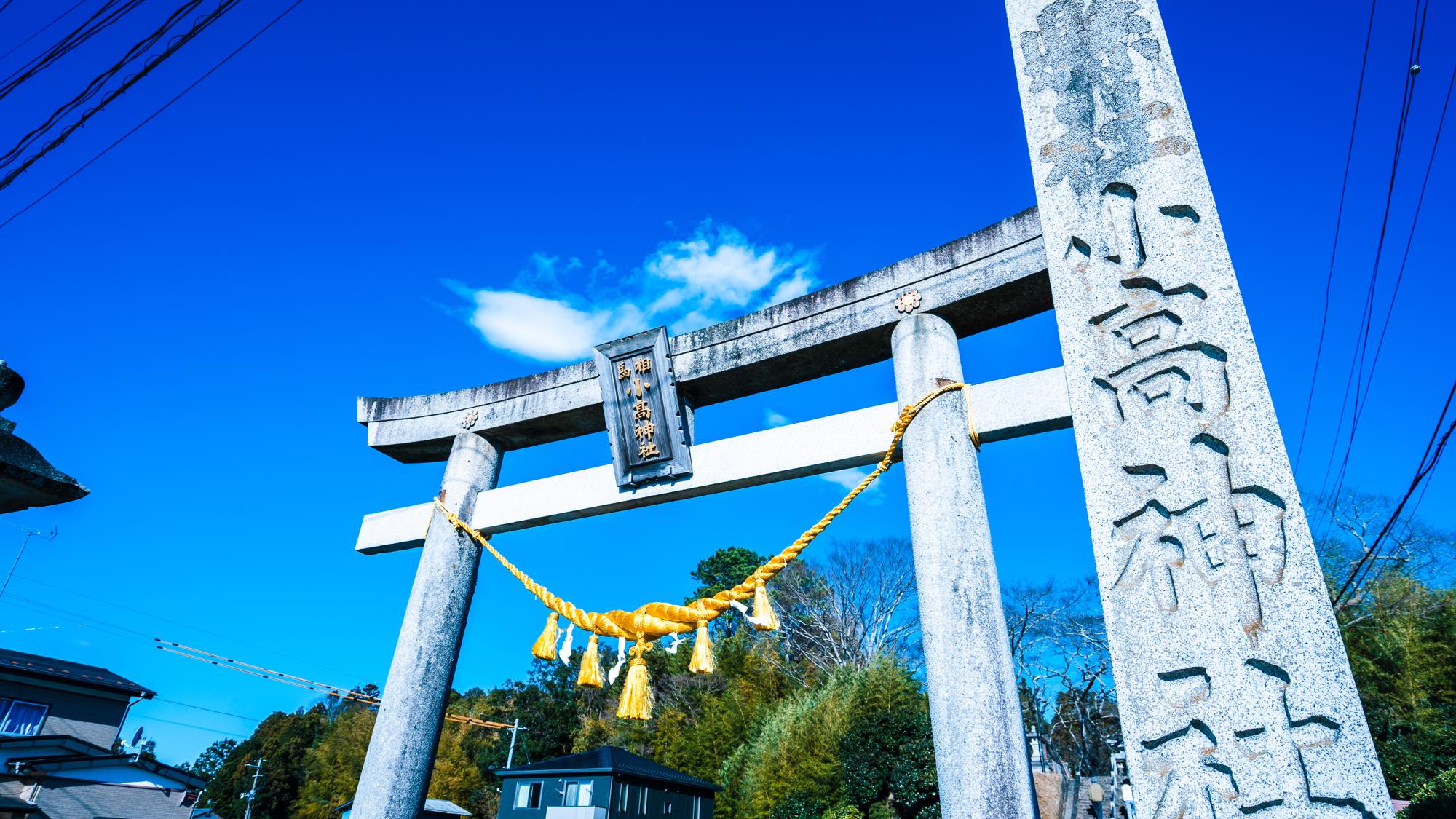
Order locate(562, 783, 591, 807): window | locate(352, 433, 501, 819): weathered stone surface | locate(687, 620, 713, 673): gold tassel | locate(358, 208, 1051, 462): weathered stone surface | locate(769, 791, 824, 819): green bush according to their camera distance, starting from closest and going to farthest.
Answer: locate(358, 208, 1051, 462): weathered stone surface < locate(687, 620, 713, 673): gold tassel < locate(352, 433, 501, 819): weathered stone surface < locate(769, 791, 824, 819): green bush < locate(562, 783, 591, 807): window

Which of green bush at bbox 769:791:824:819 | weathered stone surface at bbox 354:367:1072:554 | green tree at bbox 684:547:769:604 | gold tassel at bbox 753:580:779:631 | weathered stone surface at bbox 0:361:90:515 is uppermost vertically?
green tree at bbox 684:547:769:604

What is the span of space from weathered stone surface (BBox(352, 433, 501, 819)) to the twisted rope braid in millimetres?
171

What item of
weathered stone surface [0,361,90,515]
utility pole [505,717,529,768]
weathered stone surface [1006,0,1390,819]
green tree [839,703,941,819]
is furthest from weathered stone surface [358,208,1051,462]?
utility pole [505,717,529,768]

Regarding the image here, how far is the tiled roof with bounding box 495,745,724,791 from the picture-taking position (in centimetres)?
1678

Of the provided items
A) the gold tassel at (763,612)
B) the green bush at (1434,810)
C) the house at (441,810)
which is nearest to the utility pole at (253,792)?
the house at (441,810)

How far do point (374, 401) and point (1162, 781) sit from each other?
6.00 metres

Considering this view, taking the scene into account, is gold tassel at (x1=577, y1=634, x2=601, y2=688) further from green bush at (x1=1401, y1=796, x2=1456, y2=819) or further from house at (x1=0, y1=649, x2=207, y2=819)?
house at (x1=0, y1=649, x2=207, y2=819)

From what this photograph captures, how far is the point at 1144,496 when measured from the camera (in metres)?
2.43

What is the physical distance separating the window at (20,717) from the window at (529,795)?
374 inches

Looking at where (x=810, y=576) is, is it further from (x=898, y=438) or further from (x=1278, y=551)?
(x=1278, y=551)

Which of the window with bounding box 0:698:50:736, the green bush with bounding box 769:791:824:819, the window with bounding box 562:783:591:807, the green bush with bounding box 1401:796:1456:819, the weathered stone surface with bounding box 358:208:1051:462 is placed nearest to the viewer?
the weathered stone surface with bounding box 358:208:1051:462

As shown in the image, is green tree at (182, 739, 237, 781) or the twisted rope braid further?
green tree at (182, 739, 237, 781)

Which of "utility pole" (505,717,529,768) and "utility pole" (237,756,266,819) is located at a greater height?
"utility pole" (505,717,529,768)

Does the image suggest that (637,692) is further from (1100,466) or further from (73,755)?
(73,755)
